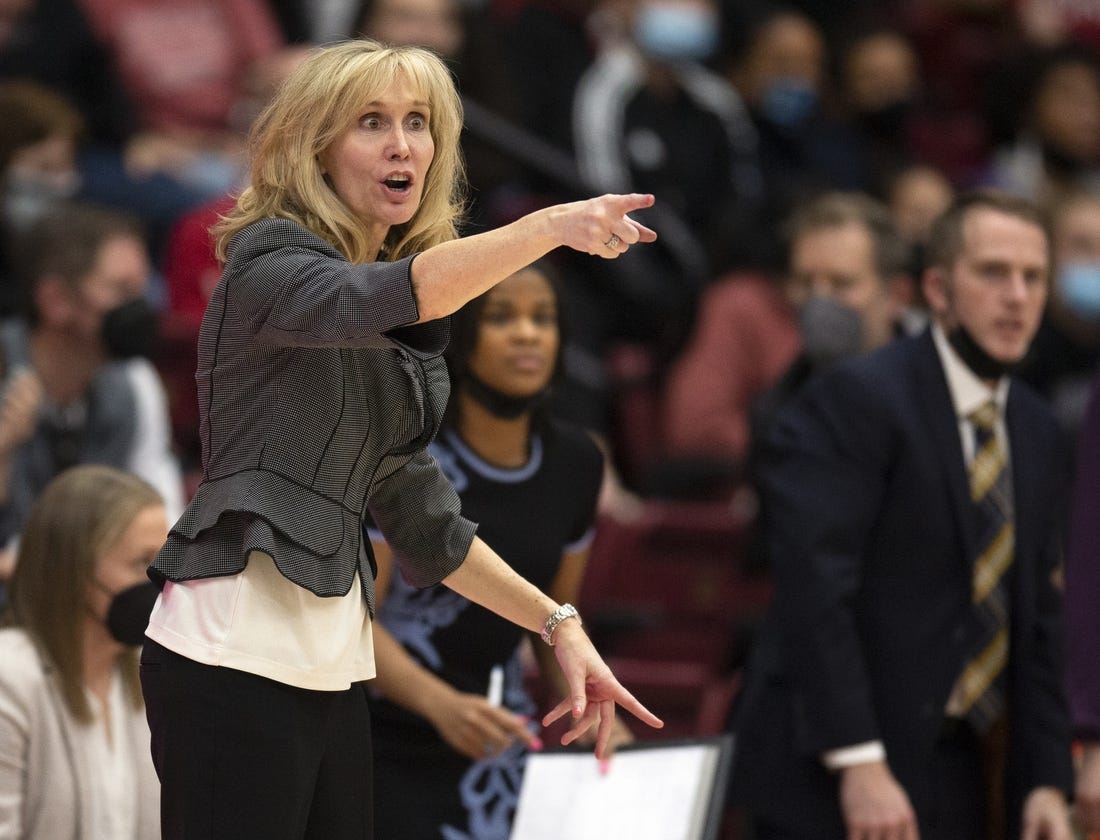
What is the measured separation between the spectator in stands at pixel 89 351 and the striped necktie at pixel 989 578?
204 cm

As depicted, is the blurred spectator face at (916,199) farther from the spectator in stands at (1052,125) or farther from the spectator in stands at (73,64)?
the spectator in stands at (73,64)

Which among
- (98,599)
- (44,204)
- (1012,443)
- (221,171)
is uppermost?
(221,171)

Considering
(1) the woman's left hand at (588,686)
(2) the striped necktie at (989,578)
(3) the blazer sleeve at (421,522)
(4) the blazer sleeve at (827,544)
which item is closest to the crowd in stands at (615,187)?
(2) the striped necktie at (989,578)

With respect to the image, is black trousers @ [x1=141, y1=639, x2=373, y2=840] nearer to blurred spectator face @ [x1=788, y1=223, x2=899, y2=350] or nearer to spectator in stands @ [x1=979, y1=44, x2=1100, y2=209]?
blurred spectator face @ [x1=788, y1=223, x2=899, y2=350]

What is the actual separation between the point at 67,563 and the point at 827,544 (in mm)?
1371

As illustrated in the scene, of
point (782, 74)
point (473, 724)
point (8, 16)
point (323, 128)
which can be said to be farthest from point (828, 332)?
point (8, 16)

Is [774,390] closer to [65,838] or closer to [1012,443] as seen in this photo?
[1012,443]

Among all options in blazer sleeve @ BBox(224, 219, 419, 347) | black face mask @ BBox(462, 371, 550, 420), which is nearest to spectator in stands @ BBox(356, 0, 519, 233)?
black face mask @ BBox(462, 371, 550, 420)

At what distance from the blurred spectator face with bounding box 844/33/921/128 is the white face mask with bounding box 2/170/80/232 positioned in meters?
3.88

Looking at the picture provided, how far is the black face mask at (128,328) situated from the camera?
442 cm

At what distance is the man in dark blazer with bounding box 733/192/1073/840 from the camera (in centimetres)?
319

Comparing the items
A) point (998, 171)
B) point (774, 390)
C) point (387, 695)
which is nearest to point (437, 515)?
point (387, 695)

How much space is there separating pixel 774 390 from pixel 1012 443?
933mm

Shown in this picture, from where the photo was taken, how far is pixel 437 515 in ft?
7.46
